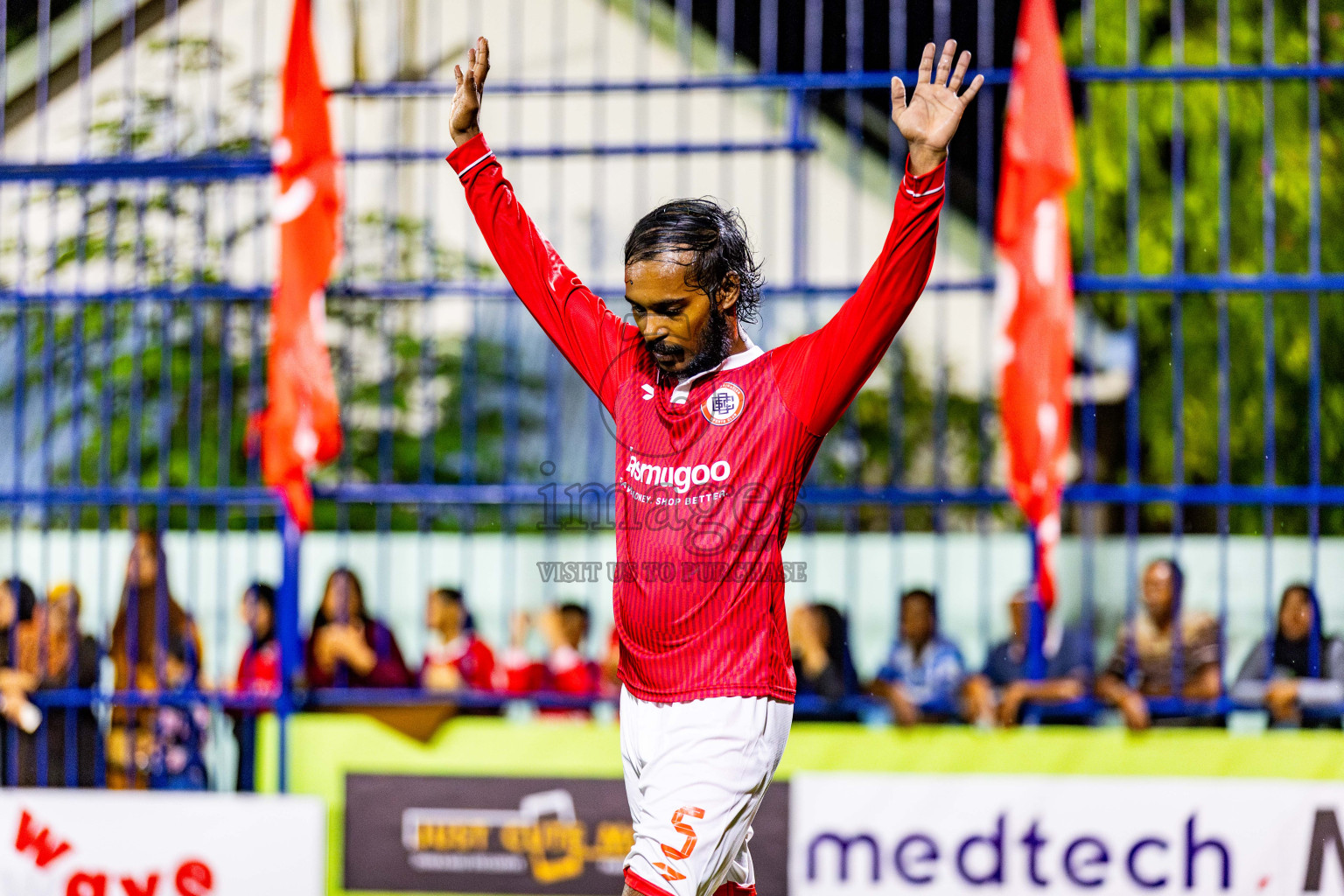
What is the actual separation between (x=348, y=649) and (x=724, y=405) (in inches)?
111

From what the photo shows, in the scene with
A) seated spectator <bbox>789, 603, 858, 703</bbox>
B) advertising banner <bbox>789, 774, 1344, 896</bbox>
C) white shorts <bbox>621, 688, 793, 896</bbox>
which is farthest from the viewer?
seated spectator <bbox>789, 603, 858, 703</bbox>

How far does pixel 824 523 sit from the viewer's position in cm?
643

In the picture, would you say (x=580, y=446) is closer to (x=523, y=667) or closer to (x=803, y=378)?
(x=523, y=667)

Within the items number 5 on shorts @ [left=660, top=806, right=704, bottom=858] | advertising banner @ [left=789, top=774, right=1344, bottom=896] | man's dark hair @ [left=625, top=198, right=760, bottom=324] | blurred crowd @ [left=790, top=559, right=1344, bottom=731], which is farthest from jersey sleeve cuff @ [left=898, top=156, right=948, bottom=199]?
advertising banner @ [left=789, top=774, right=1344, bottom=896]

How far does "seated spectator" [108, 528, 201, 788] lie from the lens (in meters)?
5.17

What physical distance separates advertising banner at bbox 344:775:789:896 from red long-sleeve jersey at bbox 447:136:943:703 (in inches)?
82.1

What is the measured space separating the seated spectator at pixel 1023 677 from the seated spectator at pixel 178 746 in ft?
9.23

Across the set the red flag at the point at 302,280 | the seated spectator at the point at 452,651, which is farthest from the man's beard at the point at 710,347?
the seated spectator at the point at 452,651

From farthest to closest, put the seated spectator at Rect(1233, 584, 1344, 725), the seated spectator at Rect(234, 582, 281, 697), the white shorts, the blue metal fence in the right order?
the seated spectator at Rect(234, 582, 281, 697) → the blue metal fence → the seated spectator at Rect(1233, 584, 1344, 725) → the white shorts

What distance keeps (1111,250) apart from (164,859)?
213 inches

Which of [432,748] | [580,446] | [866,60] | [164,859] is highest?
[866,60]

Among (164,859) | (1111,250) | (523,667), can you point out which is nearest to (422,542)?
(523,667)

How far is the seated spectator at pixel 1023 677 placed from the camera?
4723mm

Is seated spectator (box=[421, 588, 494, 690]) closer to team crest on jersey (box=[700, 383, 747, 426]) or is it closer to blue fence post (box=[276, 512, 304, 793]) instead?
blue fence post (box=[276, 512, 304, 793])
